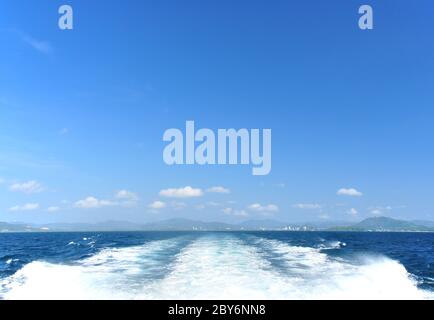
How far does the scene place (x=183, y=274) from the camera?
20.4 m

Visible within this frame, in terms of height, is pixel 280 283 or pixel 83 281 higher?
pixel 280 283

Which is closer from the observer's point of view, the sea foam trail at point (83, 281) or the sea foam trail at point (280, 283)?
the sea foam trail at point (280, 283)

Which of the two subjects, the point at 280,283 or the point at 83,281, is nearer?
the point at 280,283

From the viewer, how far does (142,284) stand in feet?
58.0

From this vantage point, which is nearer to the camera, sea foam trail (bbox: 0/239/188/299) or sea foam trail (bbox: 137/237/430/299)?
sea foam trail (bbox: 137/237/430/299)
